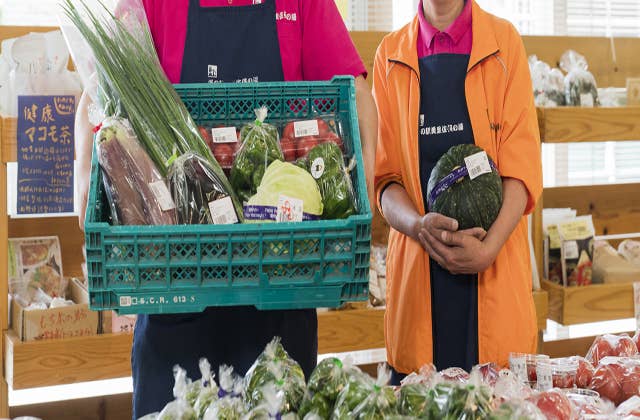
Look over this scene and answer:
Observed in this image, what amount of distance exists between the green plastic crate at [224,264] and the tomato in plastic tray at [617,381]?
24.2 inches

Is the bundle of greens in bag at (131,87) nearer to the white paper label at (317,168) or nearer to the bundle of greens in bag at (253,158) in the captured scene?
the bundle of greens in bag at (253,158)

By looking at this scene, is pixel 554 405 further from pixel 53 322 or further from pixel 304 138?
pixel 53 322

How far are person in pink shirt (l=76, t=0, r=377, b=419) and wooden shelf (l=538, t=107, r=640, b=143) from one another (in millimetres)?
1296

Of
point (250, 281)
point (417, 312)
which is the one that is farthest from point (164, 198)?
point (417, 312)

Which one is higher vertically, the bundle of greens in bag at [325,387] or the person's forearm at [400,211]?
the person's forearm at [400,211]

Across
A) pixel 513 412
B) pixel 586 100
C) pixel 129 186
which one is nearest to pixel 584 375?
pixel 513 412

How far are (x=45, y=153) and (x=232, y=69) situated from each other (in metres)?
1.00

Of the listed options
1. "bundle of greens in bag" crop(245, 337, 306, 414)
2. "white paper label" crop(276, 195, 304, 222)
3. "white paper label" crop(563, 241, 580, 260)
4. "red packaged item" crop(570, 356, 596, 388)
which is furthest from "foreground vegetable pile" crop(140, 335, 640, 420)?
"white paper label" crop(563, 241, 580, 260)

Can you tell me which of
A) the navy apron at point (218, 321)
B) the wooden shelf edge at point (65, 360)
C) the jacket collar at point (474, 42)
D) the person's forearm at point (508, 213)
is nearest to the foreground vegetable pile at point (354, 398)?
the navy apron at point (218, 321)

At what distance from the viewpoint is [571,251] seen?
3061mm

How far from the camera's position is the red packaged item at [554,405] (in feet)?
4.11

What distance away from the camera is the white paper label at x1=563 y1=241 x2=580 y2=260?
3.05 meters

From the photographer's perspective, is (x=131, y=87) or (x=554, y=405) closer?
(x=554, y=405)

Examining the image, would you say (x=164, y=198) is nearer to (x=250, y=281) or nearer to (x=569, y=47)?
(x=250, y=281)
